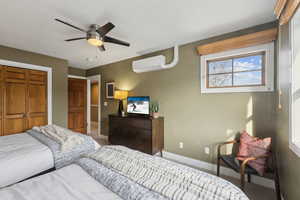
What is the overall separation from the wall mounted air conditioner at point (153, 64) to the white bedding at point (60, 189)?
94.6 inches

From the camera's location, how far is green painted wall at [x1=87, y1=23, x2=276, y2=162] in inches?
78.7

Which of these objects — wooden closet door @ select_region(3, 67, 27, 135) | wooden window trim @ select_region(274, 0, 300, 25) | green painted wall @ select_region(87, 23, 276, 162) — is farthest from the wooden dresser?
wooden window trim @ select_region(274, 0, 300, 25)

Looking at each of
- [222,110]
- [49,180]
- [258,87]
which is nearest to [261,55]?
[258,87]

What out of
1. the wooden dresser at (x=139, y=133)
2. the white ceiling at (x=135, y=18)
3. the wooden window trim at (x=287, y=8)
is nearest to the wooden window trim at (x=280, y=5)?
the wooden window trim at (x=287, y=8)

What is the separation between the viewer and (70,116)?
4262 mm

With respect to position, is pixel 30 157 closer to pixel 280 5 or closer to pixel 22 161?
pixel 22 161

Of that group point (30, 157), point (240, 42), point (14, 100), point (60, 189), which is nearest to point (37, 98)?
point (14, 100)

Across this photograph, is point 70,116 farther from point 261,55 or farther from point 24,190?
point 261,55

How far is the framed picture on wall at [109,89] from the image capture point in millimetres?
3945

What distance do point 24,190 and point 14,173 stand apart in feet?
2.46

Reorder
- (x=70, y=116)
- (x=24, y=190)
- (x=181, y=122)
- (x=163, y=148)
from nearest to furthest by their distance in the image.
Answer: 1. (x=24, y=190)
2. (x=181, y=122)
3. (x=163, y=148)
4. (x=70, y=116)

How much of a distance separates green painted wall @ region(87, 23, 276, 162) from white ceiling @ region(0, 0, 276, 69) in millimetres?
344

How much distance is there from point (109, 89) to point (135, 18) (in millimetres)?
2531

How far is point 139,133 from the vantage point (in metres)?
2.85
